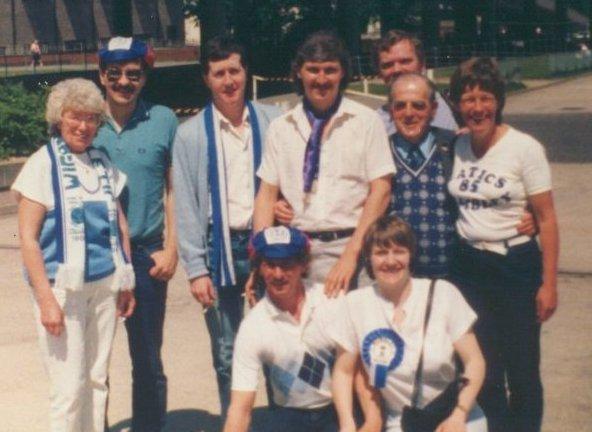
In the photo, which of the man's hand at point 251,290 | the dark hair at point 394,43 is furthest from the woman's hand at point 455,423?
the dark hair at point 394,43

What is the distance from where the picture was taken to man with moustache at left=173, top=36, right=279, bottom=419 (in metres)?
5.15

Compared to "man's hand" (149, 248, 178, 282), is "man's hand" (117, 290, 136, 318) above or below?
below

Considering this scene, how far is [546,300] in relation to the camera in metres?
4.91

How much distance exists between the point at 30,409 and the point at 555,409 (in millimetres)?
2786

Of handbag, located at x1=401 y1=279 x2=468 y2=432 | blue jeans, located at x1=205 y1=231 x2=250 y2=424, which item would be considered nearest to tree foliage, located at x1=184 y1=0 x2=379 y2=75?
blue jeans, located at x1=205 y1=231 x2=250 y2=424

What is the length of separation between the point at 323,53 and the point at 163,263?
4.50 feet

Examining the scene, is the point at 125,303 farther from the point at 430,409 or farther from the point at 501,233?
the point at 501,233

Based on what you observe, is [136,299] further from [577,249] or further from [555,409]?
[577,249]

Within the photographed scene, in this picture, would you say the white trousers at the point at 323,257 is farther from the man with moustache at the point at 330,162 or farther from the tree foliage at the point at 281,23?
the tree foliage at the point at 281,23

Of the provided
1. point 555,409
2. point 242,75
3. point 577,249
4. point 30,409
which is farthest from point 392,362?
point 577,249

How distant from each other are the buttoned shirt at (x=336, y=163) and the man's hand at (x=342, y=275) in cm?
14

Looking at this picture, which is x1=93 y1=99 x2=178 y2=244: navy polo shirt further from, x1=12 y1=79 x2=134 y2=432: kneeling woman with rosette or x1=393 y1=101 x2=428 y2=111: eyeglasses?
x1=393 y1=101 x2=428 y2=111: eyeglasses

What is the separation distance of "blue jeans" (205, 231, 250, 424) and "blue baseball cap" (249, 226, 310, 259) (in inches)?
22.4

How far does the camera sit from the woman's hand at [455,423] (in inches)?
174
